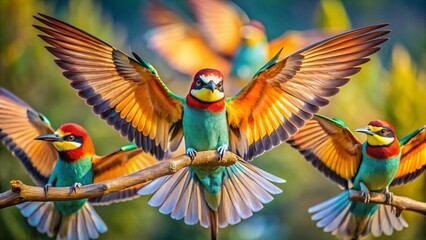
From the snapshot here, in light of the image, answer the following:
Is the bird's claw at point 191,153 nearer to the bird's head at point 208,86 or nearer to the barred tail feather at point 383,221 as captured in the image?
the bird's head at point 208,86

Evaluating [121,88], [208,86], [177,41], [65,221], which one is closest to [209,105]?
[208,86]

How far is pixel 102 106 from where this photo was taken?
136 inches

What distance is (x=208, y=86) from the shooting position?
10.8 ft

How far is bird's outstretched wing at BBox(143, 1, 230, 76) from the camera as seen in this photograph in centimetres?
752

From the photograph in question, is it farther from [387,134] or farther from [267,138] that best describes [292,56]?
[387,134]

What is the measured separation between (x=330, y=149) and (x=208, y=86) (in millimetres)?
854

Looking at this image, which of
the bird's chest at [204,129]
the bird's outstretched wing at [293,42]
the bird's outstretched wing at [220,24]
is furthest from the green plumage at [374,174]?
the bird's outstretched wing at [220,24]

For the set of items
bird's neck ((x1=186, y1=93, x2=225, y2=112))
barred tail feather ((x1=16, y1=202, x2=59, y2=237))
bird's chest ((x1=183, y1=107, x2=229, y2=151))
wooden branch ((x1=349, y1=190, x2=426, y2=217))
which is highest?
bird's neck ((x1=186, y1=93, x2=225, y2=112))

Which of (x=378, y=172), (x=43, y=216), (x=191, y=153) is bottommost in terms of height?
(x=43, y=216)

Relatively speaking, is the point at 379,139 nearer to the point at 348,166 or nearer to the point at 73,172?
the point at 348,166

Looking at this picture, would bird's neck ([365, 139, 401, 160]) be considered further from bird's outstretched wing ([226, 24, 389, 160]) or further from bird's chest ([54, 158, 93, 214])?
bird's chest ([54, 158, 93, 214])

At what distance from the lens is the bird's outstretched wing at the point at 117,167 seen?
12.7 feet

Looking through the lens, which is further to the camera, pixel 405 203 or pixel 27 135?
pixel 27 135

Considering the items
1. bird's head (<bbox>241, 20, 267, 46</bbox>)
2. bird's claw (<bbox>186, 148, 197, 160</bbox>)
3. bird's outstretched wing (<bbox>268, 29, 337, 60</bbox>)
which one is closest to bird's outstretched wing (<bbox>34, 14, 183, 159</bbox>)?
bird's claw (<bbox>186, 148, 197, 160</bbox>)
